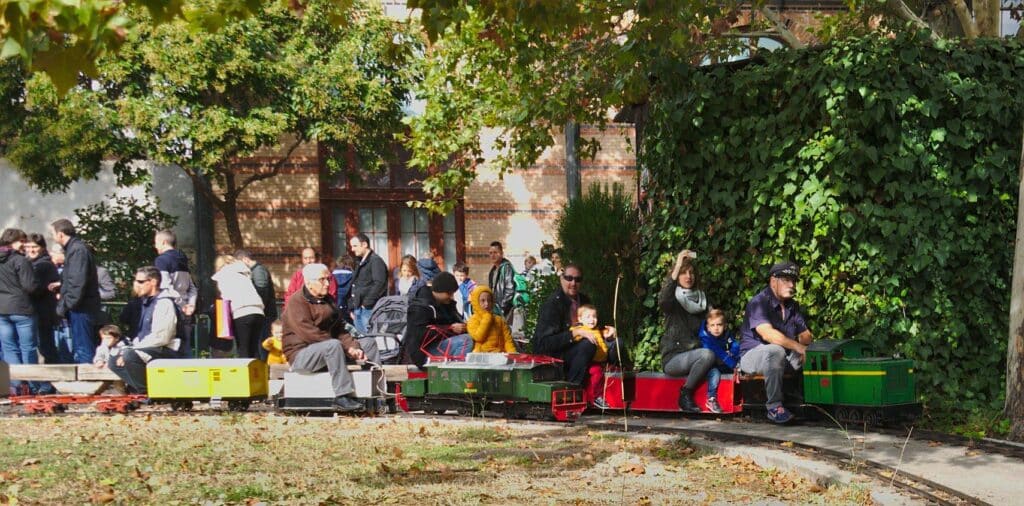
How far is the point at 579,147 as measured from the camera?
19.8 m

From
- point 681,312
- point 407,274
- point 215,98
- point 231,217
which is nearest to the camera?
point 681,312

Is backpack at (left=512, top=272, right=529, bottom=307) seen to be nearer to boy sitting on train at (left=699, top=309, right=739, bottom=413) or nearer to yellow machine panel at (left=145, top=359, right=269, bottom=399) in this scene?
yellow machine panel at (left=145, top=359, right=269, bottom=399)

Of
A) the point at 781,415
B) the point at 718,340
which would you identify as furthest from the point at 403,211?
the point at 781,415

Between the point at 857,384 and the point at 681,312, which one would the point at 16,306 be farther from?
the point at 857,384

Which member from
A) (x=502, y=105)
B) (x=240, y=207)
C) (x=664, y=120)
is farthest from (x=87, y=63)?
(x=240, y=207)

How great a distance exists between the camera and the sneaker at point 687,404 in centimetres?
1292

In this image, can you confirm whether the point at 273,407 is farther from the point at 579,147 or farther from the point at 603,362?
the point at 579,147

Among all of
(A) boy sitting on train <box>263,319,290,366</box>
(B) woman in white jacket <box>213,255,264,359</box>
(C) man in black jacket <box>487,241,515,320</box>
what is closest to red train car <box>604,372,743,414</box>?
(A) boy sitting on train <box>263,319,290,366</box>

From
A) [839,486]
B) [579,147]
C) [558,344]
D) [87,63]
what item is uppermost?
[579,147]

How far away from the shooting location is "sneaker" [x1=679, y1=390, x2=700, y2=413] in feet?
42.4

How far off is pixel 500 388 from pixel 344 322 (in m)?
2.87

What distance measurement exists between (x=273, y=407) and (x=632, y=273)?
171 inches

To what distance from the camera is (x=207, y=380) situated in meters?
14.7

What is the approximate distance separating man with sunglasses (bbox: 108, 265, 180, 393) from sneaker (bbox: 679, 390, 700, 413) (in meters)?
5.94
